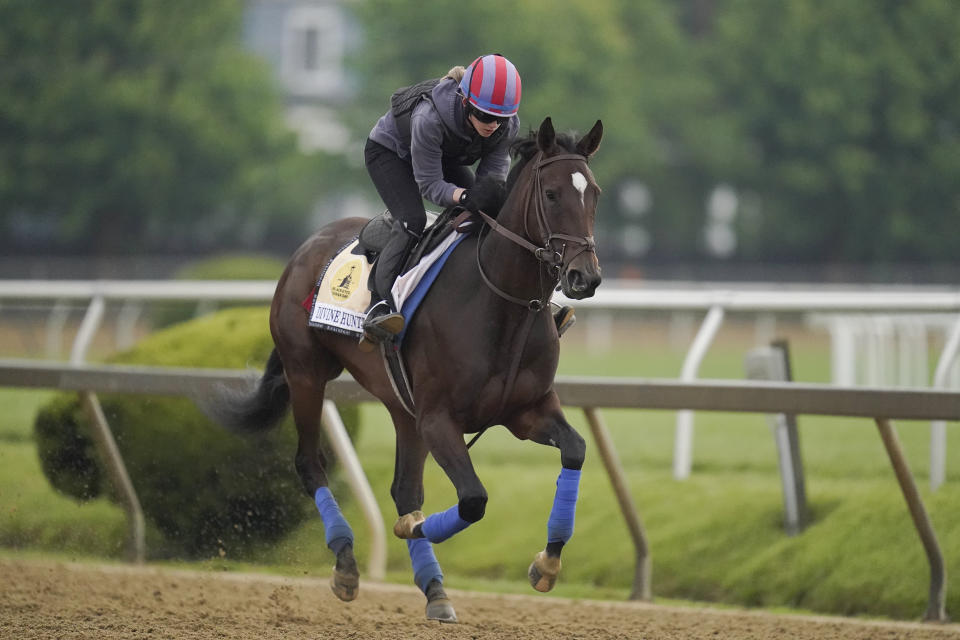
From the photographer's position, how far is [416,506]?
600 cm

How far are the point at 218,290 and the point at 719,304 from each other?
3.20 metres

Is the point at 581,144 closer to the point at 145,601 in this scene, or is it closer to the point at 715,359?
the point at 145,601

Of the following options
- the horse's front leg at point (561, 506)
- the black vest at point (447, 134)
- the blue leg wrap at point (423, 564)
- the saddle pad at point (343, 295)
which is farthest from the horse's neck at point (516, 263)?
the blue leg wrap at point (423, 564)

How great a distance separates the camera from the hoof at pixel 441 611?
564cm

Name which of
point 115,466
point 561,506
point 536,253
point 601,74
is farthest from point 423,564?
point 601,74

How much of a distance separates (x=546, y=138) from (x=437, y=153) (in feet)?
1.90

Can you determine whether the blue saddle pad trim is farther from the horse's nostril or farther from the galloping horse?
the horse's nostril

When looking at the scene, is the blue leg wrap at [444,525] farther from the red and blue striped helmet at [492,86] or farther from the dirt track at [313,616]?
the red and blue striped helmet at [492,86]

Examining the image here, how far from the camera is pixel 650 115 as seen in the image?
3428 cm

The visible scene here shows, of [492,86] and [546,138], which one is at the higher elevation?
[492,86]

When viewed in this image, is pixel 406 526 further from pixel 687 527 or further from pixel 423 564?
pixel 687 527

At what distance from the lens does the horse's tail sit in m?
6.76

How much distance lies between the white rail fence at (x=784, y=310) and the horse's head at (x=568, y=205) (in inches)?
65.8

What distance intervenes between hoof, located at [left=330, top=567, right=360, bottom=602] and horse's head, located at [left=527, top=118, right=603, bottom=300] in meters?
1.69
